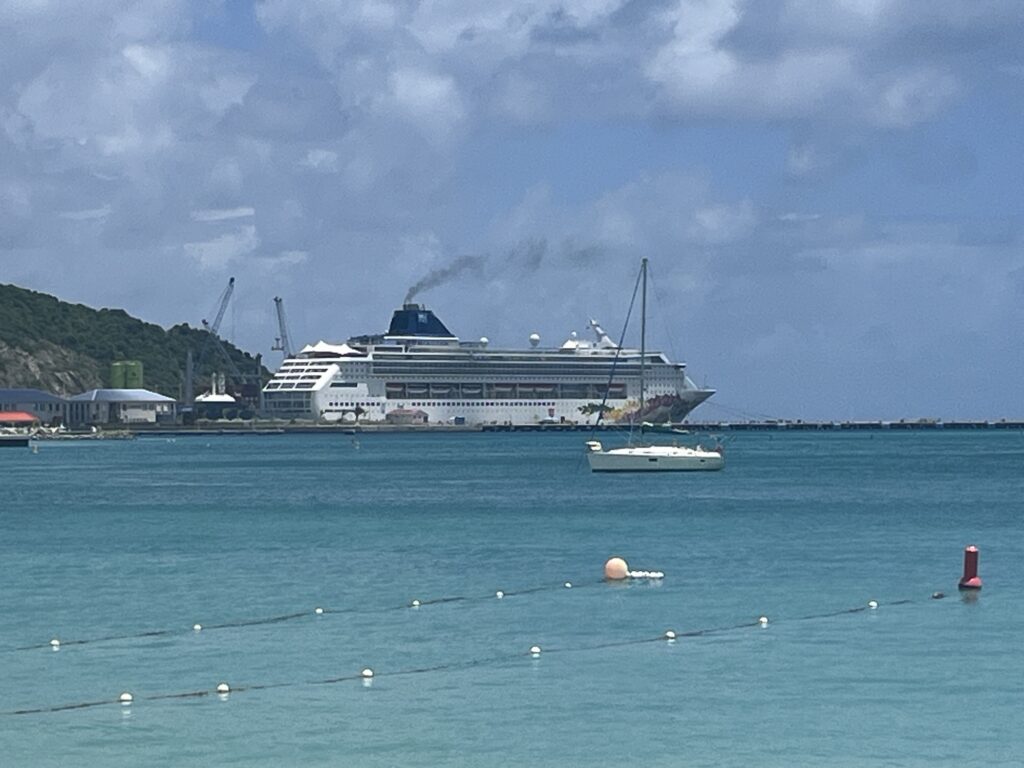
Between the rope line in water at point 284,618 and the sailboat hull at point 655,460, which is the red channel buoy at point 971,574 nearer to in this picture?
the rope line in water at point 284,618

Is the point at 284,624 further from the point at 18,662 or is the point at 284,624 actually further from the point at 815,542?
the point at 815,542

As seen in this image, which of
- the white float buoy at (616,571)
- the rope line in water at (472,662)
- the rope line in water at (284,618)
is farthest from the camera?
the white float buoy at (616,571)

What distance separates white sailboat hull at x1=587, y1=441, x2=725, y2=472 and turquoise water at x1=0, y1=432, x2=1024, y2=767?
2158 cm

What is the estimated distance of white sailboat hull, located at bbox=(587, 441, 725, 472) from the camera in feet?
282

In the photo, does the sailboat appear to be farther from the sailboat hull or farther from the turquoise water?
the turquoise water

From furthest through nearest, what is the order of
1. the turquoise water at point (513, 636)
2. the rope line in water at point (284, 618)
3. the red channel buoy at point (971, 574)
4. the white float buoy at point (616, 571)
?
1. the white float buoy at point (616, 571)
2. the red channel buoy at point (971, 574)
3. the rope line in water at point (284, 618)
4. the turquoise water at point (513, 636)

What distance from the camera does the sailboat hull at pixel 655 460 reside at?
282ft

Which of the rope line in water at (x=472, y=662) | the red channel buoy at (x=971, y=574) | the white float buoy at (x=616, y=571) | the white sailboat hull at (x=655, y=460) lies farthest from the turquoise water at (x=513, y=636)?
the white sailboat hull at (x=655, y=460)

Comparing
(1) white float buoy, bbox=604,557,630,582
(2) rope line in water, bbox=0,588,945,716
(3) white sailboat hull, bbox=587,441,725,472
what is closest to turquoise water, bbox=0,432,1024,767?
(2) rope line in water, bbox=0,588,945,716

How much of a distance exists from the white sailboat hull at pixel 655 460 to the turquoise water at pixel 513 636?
849 inches

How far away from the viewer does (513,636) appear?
96.5 ft

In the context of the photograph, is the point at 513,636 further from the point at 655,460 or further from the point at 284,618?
the point at 655,460

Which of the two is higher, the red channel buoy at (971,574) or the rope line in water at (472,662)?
the red channel buoy at (971,574)

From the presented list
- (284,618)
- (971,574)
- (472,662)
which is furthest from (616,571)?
(472,662)
